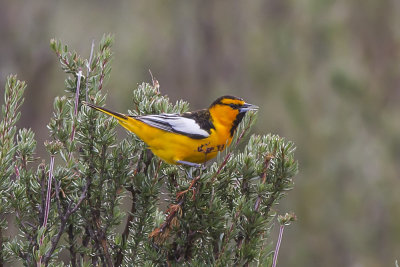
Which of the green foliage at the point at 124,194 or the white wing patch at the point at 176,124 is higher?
the white wing patch at the point at 176,124

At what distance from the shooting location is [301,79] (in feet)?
34.5

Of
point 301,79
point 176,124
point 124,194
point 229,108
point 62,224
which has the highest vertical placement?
point 301,79

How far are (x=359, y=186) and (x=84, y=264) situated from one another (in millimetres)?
8119

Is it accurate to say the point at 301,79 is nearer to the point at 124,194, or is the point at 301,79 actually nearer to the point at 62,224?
the point at 124,194

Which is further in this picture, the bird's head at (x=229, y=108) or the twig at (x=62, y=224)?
the bird's head at (x=229, y=108)

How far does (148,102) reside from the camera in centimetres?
273

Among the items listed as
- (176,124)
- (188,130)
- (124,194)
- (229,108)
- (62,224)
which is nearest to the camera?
(62,224)

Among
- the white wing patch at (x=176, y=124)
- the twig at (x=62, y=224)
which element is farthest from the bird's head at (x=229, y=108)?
the twig at (x=62, y=224)

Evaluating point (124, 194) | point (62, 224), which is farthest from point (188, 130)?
point (62, 224)

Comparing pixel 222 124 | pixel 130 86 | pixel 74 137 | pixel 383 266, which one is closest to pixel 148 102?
pixel 74 137

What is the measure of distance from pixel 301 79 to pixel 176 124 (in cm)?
774

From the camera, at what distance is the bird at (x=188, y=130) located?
8.80 feet

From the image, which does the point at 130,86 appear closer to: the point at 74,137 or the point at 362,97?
the point at 362,97

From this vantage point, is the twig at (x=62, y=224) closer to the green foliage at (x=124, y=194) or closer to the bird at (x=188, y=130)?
the green foliage at (x=124, y=194)
